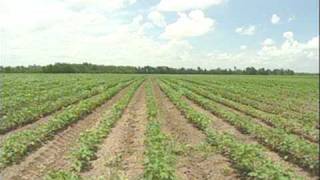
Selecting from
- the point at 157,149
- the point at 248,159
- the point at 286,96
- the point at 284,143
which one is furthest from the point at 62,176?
the point at 286,96

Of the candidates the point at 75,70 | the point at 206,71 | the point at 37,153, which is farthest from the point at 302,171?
the point at 206,71

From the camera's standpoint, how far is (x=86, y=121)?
54.1 ft

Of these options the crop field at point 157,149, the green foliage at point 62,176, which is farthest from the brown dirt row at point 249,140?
the green foliage at point 62,176

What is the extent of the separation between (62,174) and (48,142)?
422 centimetres

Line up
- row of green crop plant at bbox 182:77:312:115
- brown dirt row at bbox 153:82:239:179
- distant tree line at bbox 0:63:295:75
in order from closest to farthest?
brown dirt row at bbox 153:82:239:179
row of green crop plant at bbox 182:77:312:115
distant tree line at bbox 0:63:295:75

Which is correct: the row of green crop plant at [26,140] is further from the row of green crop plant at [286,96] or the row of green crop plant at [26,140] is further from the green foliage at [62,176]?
the row of green crop plant at [286,96]

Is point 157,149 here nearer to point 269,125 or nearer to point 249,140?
point 249,140

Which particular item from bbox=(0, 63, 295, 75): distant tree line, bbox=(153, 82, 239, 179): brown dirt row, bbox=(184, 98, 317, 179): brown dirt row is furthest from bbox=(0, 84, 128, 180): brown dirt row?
bbox=(0, 63, 295, 75): distant tree line

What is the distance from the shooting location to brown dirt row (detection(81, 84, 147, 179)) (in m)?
8.84

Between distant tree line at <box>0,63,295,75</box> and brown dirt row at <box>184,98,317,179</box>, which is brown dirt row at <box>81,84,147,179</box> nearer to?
brown dirt row at <box>184,98,317,179</box>

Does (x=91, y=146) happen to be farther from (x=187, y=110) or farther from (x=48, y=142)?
(x=187, y=110)

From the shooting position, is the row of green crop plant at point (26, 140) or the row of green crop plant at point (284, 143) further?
the row of green crop plant at point (26, 140)

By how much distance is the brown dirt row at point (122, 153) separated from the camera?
29.0 ft

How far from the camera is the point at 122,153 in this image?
10.7 m
